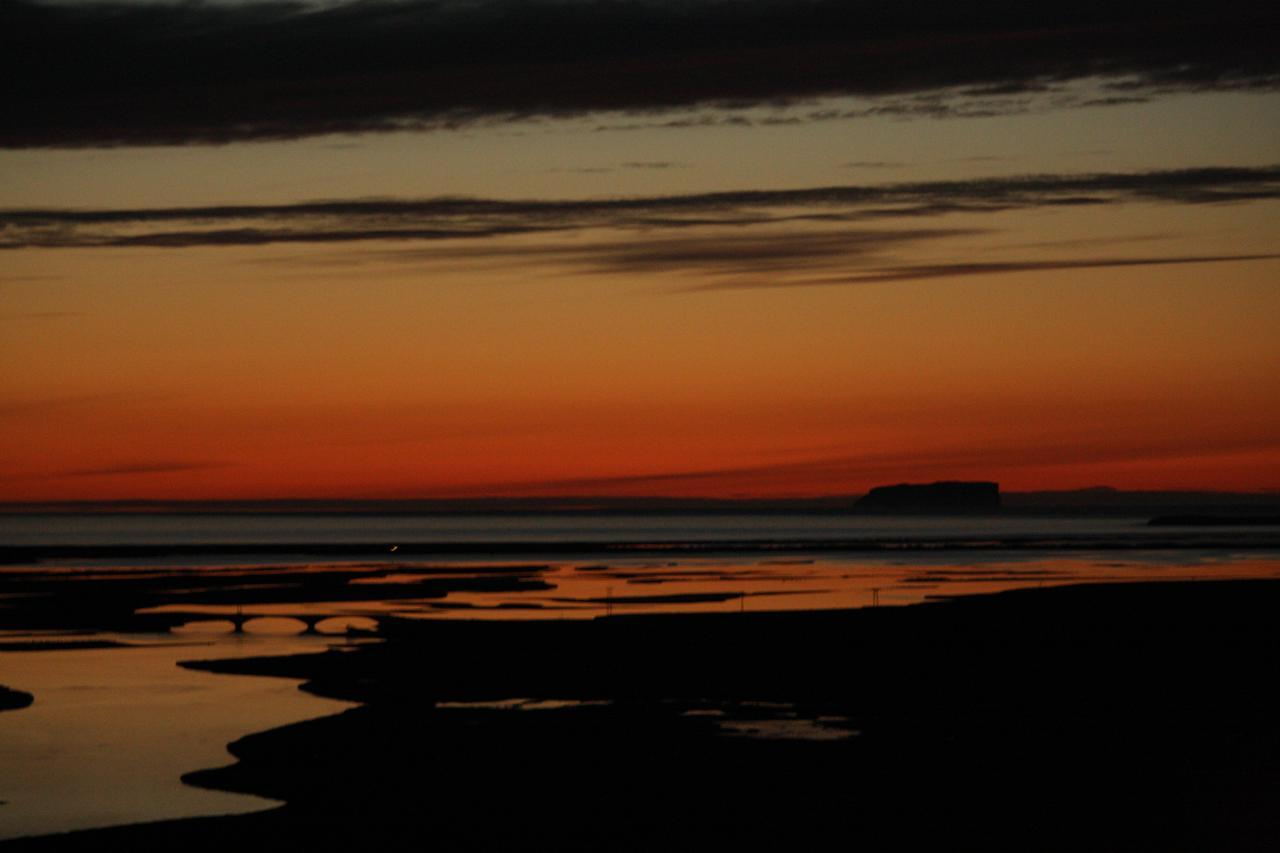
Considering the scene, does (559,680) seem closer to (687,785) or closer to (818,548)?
(687,785)

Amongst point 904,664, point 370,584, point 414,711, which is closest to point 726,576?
point 370,584

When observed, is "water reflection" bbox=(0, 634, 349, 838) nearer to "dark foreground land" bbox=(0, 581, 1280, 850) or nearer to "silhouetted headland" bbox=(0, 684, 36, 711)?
"silhouetted headland" bbox=(0, 684, 36, 711)

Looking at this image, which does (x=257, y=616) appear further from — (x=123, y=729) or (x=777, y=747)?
(x=777, y=747)

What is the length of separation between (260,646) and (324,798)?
2350 centimetres

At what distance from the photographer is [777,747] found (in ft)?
89.0

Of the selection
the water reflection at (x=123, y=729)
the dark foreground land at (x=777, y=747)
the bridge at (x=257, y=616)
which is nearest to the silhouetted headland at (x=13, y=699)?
the water reflection at (x=123, y=729)

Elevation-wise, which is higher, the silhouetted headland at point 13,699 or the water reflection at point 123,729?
the silhouetted headland at point 13,699

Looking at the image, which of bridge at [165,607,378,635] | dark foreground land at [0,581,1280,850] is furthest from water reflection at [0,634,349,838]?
bridge at [165,607,378,635]

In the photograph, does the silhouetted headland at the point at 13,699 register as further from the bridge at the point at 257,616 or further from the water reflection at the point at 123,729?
the bridge at the point at 257,616

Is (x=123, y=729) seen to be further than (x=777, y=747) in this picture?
Yes

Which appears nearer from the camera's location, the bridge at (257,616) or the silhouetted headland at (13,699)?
the silhouetted headland at (13,699)

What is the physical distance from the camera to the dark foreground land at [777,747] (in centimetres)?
2106

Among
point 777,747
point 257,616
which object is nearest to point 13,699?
point 777,747

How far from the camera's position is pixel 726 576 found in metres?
82.5
